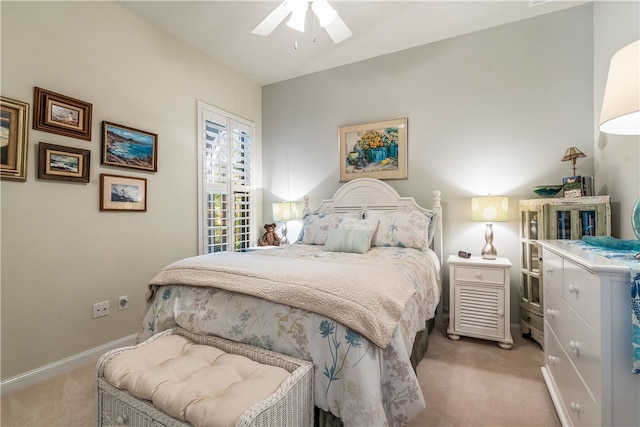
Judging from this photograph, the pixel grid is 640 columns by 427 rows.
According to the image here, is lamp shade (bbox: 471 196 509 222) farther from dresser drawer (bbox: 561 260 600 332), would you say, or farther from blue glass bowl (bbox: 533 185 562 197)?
dresser drawer (bbox: 561 260 600 332)

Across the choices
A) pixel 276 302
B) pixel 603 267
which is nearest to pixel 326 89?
pixel 276 302

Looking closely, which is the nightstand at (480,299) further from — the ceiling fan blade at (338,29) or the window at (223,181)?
the window at (223,181)

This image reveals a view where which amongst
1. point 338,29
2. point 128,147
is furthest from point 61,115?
point 338,29

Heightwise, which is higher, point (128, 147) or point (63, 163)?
point (128, 147)

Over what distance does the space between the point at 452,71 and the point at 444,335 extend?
263 centimetres

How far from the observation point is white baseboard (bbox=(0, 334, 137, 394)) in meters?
1.83

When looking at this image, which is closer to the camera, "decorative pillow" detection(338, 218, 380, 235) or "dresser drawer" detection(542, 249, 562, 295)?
"dresser drawer" detection(542, 249, 562, 295)

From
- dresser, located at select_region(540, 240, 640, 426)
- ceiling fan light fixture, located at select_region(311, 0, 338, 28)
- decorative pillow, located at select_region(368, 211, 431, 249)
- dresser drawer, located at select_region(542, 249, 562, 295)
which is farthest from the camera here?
decorative pillow, located at select_region(368, 211, 431, 249)

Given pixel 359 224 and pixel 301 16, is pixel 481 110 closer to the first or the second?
pixel 359 224

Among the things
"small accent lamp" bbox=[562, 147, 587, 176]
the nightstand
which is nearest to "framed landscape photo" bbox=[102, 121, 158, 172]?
the nightstand

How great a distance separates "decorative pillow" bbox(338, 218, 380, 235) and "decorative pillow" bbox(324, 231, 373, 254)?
112mm

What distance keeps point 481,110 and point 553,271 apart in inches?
73.9

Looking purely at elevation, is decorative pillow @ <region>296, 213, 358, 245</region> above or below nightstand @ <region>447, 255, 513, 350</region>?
above

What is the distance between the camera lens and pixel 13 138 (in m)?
1.85
